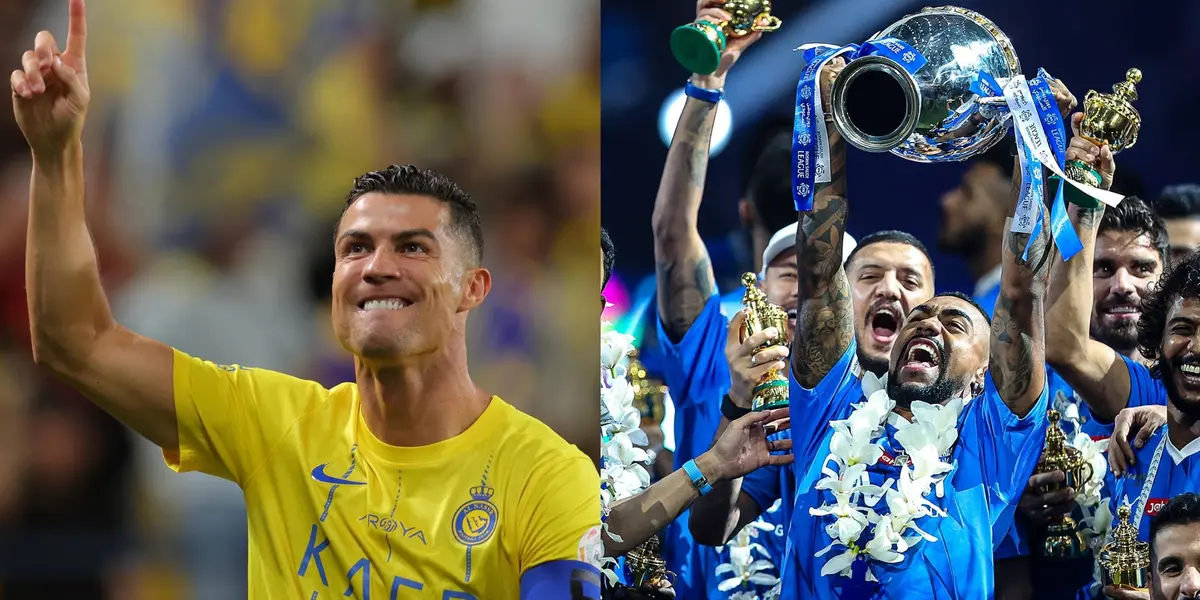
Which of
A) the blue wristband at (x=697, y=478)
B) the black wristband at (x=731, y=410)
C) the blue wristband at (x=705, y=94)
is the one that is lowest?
the blue wristband at (x=697, y=478)

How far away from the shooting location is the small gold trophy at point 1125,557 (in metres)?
2.24

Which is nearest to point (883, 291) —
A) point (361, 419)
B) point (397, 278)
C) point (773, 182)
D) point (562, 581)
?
point (773, 182)

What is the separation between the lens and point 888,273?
2.42m

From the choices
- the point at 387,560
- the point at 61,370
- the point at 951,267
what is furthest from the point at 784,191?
the point at 61,370

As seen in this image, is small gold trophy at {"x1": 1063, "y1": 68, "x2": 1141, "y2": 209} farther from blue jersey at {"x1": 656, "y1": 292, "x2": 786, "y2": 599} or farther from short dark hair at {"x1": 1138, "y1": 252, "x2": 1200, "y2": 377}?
blue jersey at {"x1": 656, "y1": 292, "x2": 786, "y2": 599}

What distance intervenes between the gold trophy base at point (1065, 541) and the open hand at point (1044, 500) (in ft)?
0.06

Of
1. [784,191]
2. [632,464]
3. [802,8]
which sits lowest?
[632,464]

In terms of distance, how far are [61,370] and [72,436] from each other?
0.16 metres

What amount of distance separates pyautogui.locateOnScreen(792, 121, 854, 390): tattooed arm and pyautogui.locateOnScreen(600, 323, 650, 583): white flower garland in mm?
366

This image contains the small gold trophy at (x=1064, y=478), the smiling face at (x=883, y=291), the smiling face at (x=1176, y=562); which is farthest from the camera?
the smiling face at (x=883, y=291)

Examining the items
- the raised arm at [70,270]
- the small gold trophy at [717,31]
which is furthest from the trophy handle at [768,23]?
Answer: the raised arm at [70,270]

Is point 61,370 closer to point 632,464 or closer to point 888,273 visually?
point 632,464

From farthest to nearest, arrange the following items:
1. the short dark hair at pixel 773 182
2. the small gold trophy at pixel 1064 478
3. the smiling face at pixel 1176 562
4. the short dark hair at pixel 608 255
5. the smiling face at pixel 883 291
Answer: the short dark hair at pixel 608 255 < the short dark hair at pixel 773 182 < the smiling face at pixel 883 291 < the small gold trophy at pixel 1064 478 < the smiling face at pixel 1176 562

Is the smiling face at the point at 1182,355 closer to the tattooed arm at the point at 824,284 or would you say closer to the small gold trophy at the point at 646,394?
the tattooed arm at the point at 824,284
